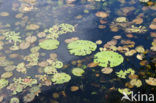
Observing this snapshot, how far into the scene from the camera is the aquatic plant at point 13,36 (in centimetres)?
427

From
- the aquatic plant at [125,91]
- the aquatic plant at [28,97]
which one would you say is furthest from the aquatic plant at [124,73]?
the aquatic plant at [28,97]

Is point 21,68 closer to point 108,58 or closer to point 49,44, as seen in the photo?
point 49,44

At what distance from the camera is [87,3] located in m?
5.23

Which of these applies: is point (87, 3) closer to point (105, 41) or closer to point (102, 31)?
point (102, 31)

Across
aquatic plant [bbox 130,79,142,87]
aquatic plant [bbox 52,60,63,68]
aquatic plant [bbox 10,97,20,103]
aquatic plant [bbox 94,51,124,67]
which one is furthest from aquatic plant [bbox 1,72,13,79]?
aquatic plant [bbox 130,79,142,87]

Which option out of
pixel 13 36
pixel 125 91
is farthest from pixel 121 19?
pixel 13 36

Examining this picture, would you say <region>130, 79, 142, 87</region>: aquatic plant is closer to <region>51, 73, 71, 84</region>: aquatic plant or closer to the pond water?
the pond water

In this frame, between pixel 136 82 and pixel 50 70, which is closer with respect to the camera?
pixel 136 82

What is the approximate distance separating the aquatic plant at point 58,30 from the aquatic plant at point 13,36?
1.85 feet

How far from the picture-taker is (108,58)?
364cm

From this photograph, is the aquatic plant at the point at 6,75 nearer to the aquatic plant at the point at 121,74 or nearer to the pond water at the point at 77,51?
the pond water at the point at 77,51

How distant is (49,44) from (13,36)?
83 cm

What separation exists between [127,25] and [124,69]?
1.27 metres

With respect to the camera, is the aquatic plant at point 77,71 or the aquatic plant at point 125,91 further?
the aquatic plant at point 77,71
